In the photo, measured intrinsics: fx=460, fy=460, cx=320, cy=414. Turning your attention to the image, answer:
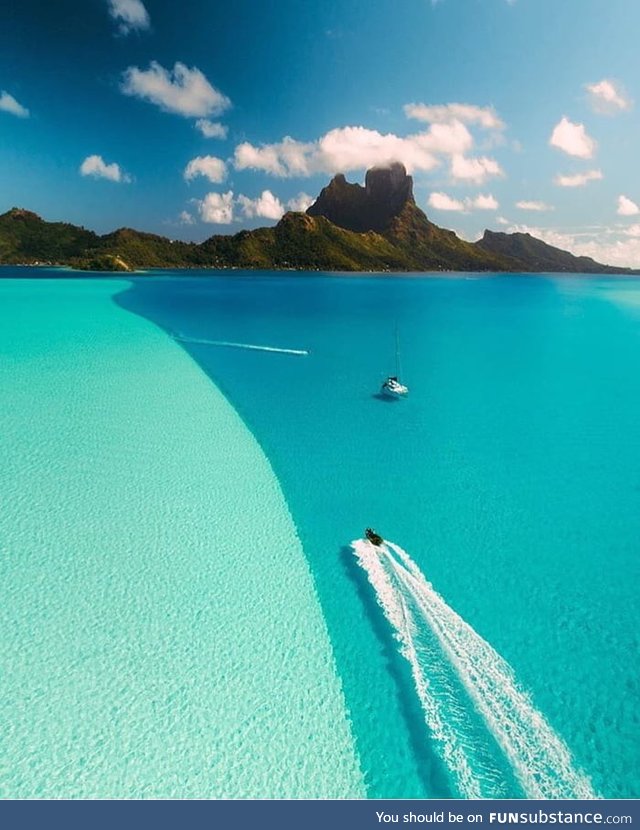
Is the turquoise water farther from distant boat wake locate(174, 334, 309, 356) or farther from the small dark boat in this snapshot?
distant boat wake locate(174, 334, 309, 356)

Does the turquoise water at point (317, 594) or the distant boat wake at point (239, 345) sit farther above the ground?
the distant boat wake at point (239, 345)

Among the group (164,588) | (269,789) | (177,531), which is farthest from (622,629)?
(177,531)

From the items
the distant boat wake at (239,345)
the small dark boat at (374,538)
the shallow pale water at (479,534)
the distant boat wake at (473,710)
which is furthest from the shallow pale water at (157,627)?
the distant boat wake at (239,345)

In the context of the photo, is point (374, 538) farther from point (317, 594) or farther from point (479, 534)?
point (479, 534)

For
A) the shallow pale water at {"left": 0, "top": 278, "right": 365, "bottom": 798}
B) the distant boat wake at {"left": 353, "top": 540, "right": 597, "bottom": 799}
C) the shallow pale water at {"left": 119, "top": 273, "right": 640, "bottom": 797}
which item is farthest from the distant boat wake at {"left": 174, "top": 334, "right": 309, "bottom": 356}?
the distant boat wake at {"left": 353, "top": 540, "right": 597, "bottom": 799}

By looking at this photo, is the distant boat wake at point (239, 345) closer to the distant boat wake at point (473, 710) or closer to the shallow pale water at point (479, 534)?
the shallow pale water at point (479, 534)
